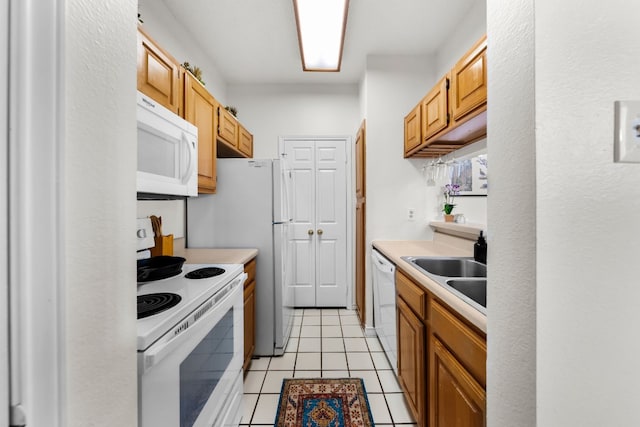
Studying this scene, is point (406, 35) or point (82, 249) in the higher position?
point (406, 35)

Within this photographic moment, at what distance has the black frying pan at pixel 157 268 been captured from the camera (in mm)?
1396

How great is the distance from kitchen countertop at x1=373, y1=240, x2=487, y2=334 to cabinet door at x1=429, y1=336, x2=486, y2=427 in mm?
211

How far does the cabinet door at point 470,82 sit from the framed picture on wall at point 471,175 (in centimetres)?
63

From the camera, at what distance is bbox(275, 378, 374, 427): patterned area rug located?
1.65 m

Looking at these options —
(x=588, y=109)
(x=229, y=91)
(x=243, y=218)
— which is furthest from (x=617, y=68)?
(x=229, y=91)

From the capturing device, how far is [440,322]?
1235 millimetres

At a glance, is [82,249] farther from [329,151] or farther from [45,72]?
[329,151]

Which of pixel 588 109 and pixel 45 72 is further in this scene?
pixel 588 109

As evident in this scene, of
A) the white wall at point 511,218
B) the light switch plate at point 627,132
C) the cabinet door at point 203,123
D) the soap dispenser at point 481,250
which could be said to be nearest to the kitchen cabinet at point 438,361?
the white wall at point 511,218

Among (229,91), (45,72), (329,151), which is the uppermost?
→ (229,91)

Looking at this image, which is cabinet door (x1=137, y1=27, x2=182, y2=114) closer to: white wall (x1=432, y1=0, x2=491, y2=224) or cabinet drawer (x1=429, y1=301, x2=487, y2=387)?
cabinet drawer (x1=429, y1=301, x2=487, y2=387)

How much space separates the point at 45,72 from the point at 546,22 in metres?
0.85

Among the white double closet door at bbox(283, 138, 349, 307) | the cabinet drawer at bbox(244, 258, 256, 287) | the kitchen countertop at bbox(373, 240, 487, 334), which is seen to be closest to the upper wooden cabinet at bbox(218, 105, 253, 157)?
the white double closet door at bbox(283, 138, 349, 307)

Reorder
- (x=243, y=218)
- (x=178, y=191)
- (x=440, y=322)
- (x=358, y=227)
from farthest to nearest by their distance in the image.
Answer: (x=358, y=227), (x=243, y=218), (x=178, y=191), (x=440, y=322)
